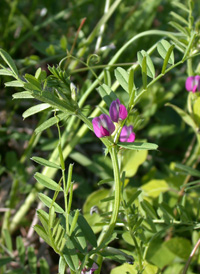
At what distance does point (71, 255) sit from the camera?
2.33 ft

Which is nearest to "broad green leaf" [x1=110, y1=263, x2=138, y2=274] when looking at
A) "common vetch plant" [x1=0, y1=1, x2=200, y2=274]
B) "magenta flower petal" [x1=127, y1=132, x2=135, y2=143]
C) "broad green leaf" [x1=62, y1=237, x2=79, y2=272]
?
"common vetch plant" [x1=0, y1=1, x2=200, y2=274]

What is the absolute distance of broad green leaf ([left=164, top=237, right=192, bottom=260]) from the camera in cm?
111

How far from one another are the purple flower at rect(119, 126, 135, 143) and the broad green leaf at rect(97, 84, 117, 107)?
0.07 metres

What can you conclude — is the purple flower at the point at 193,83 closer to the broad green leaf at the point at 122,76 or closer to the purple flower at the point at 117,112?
the broad green leaf at the point at 122,76

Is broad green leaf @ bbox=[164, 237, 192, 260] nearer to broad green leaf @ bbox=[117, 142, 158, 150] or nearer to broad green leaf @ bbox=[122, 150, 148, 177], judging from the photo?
broad green leaf @ bbox=[122, 150, 148, 177]

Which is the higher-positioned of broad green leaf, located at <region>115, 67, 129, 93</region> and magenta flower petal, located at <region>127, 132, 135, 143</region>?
broad green leaf, located at <region>115, 67, 129, 93</region>

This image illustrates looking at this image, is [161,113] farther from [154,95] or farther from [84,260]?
[84,260]

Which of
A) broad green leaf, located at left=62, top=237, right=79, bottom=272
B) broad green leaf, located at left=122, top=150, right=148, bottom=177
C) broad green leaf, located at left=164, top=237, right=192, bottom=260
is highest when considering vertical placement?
broad green leaf, located at left=62, top=237, right=79, bottom=272

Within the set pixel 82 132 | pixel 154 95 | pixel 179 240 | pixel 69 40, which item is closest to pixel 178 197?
pixel 179 240

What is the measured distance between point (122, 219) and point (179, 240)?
34 cm

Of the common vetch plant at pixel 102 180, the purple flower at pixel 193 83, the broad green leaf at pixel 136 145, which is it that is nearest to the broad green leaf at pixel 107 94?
the common vetch plant at pixel 102 180

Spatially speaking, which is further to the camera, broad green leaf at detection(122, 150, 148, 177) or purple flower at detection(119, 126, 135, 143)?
broad green leaf at detection(122, 150, 148, 177)

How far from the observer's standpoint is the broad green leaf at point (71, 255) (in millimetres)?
696

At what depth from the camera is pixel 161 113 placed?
1.65 m
